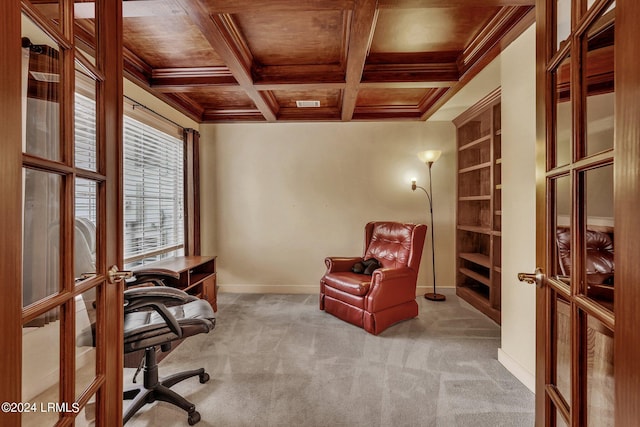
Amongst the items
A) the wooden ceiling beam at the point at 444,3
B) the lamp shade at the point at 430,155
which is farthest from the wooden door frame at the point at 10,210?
the lamp shade at the point at 430,155

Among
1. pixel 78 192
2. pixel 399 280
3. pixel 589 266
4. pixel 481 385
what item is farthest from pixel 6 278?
pixel 399 280

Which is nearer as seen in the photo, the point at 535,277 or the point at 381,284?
the point at 535,277

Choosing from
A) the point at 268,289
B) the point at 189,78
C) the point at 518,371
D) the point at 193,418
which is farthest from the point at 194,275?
the point at 518,371

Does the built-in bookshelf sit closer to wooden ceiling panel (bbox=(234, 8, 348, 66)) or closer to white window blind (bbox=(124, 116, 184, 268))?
wooden ceiling panel (bbox=(234, 8, 348, 66))

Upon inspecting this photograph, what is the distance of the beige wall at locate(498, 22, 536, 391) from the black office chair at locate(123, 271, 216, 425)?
6.74ft

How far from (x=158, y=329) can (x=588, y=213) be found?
6.05ft

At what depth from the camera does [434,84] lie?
274 centimetres

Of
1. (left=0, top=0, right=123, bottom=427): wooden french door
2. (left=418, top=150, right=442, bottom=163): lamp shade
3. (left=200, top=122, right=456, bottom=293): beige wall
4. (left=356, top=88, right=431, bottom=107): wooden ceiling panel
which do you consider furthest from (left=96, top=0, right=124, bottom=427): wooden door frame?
(left=418, top=150, right=442, bottom=163): lamp shade

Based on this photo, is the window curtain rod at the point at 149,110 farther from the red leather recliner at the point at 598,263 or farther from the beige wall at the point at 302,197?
the red leather recliner at the point at 598,263

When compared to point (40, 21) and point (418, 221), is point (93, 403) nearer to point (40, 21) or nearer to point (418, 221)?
point (40, 21)

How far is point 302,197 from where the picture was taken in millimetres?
4047

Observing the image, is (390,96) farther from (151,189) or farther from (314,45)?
(151,189)

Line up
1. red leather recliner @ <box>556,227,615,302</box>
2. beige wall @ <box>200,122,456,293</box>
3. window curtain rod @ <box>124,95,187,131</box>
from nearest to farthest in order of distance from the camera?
red leather recliner @ <box>556,227,615,302</box>, window curtain rod @ <box>124,95,187,131</box>, beige wall @ <box>200,122,456,293</box>

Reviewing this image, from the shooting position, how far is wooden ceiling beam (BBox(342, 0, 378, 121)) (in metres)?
1.71
